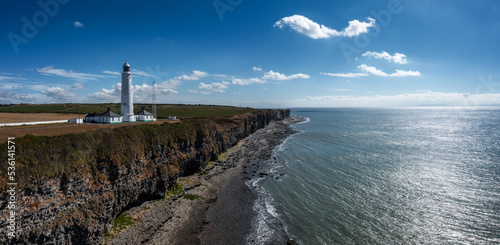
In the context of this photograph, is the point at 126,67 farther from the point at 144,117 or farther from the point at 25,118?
the point at 25,118

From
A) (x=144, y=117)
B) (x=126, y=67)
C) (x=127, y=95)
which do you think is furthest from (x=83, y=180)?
(x=144, y=117)

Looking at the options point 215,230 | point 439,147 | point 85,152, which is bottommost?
point 215,230

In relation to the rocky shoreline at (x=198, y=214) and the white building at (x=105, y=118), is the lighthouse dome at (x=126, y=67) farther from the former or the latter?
the rocky shoreline at (x=198, y=214)

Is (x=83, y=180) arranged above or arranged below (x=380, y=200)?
above

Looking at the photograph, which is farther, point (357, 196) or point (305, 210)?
point (357, 196)

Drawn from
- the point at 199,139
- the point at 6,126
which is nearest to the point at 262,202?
the point at 199,139

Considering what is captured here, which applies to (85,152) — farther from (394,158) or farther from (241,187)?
(394,158)

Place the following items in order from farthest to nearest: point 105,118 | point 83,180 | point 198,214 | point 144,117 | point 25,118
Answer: point 144,117
point 105,118
point 25,118
point 198,214
point 83,180
